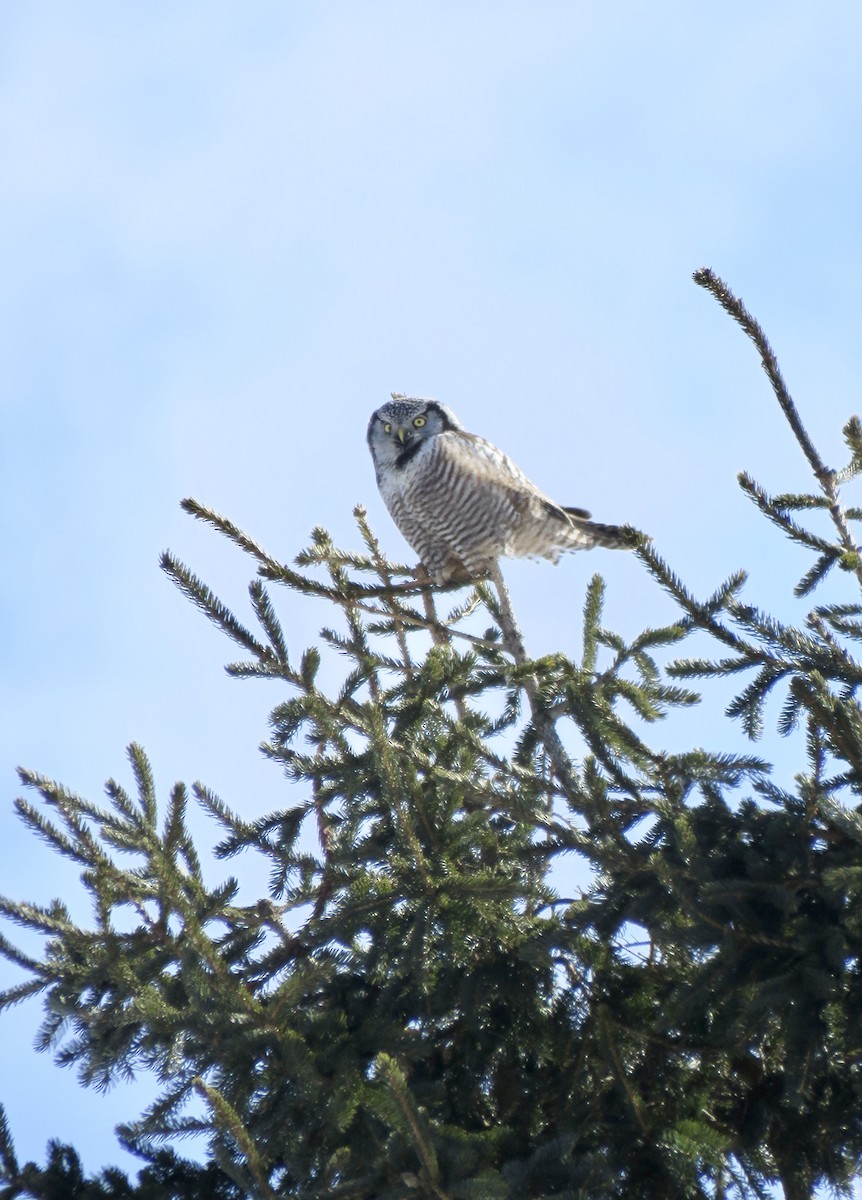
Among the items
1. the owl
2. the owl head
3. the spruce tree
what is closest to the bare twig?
the spruce tree

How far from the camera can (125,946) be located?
136 inches

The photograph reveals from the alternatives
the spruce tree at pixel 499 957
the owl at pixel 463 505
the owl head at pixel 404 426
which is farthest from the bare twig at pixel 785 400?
the owl head at pixel 404 426

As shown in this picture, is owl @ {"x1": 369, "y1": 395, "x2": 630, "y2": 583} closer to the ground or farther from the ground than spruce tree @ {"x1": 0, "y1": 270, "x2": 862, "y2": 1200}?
farther from the ground

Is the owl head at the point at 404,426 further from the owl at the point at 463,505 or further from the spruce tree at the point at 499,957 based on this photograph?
the spruce tree at the point at 499,957

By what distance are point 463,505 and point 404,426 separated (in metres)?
→ 0.85

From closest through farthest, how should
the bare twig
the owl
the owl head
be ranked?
the bare twig → the owl → the owl head

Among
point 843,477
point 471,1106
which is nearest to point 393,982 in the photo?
point 471,1106

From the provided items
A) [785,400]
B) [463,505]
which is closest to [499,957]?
[785,400]

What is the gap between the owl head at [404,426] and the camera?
282 inches

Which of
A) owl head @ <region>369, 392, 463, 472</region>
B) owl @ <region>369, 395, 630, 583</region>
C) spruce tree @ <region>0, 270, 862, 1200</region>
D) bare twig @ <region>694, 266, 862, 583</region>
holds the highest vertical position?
owl head @ <region>369, 392, 463, 472</region>

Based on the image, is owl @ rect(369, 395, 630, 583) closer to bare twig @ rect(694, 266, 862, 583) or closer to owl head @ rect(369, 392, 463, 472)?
owl head @ rect(369, 392, 463, 472)

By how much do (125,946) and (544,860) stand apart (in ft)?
3.88

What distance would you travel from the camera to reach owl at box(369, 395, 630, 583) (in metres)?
6.61

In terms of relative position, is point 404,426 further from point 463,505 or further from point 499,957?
point 499,957
